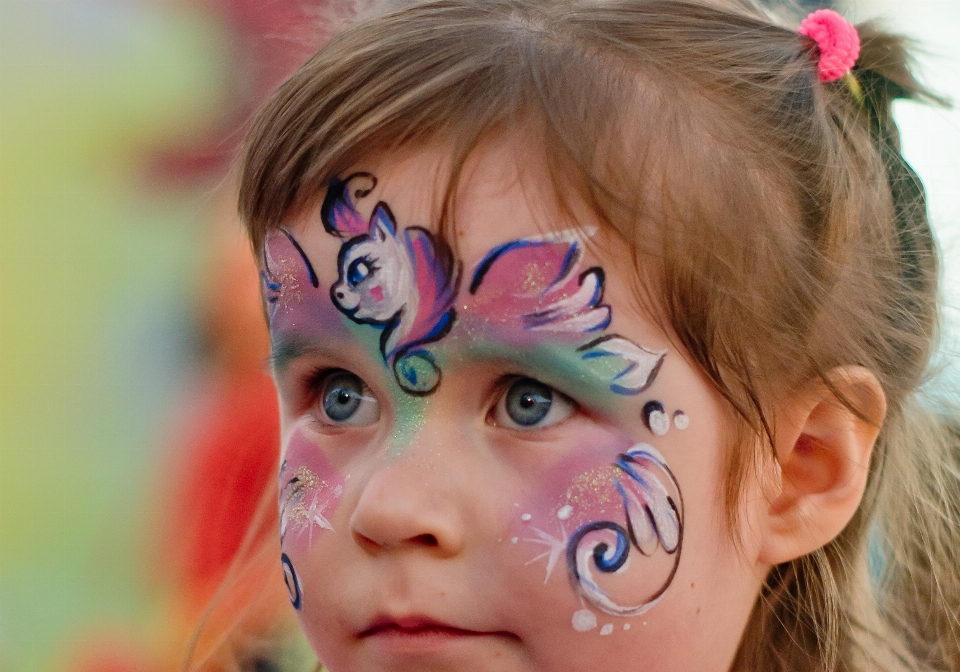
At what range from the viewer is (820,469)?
107 cm

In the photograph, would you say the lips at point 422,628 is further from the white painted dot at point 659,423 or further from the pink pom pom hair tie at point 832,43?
the pink pom pom hair tie at point 832,43

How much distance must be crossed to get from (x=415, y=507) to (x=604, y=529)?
0.17 meters

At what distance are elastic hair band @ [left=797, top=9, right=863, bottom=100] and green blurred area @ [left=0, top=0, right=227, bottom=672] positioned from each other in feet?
3.96

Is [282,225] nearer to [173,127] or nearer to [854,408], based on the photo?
[854,408]

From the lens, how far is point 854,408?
1062 millimetres

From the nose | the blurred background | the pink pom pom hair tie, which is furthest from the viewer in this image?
the blurred background

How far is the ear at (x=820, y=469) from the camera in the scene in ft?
3.46

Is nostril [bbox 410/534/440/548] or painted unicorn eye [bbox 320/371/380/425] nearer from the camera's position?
nostril [bbox 410/534/440/548]

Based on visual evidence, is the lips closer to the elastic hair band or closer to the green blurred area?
the elastic hair band

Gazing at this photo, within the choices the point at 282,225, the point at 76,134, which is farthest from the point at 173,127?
the point at 282,225

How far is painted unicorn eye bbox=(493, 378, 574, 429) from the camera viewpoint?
0.95 metres

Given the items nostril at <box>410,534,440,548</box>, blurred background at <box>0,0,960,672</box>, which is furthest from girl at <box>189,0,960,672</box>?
blurred background at <box>0,0,960,672</box>

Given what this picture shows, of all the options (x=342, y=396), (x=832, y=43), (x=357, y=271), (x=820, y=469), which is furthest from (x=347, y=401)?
(x=832, y=43)

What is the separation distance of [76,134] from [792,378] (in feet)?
5.15
